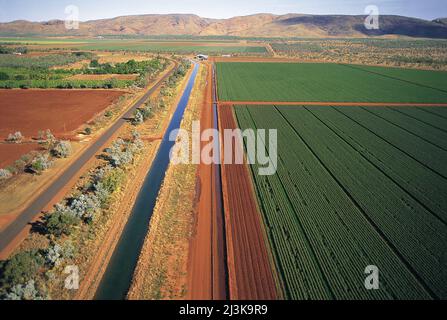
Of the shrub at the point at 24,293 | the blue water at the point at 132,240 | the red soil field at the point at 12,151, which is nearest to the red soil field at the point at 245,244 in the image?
the blue water at the point at 132,240

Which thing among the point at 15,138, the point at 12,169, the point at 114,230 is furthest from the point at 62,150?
the point at 114,230

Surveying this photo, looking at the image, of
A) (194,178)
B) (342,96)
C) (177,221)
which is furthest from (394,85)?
(177,221)

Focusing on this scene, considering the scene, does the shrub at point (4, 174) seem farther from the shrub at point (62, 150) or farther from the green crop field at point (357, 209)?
the green crop field at point (357, 209)

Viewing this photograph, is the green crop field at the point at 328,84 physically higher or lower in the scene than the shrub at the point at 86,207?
higher

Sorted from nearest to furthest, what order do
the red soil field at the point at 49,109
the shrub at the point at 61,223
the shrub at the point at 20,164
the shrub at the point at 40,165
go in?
1. the shrub at the point at 61,223
2. the shrub at the point at 40,165
3. the shrub at the point at 20,164
4. the red soil field at the point at 49,109

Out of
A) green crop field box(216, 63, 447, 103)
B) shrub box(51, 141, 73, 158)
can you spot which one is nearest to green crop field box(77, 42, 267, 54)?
green crop field box(216, 63, 447, 103)

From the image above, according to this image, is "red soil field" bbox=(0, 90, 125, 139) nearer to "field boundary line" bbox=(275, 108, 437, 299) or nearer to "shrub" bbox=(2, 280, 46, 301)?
"shrub" bbox=(2, 280, 46, 301)

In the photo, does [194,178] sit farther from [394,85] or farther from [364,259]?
[394,85]
